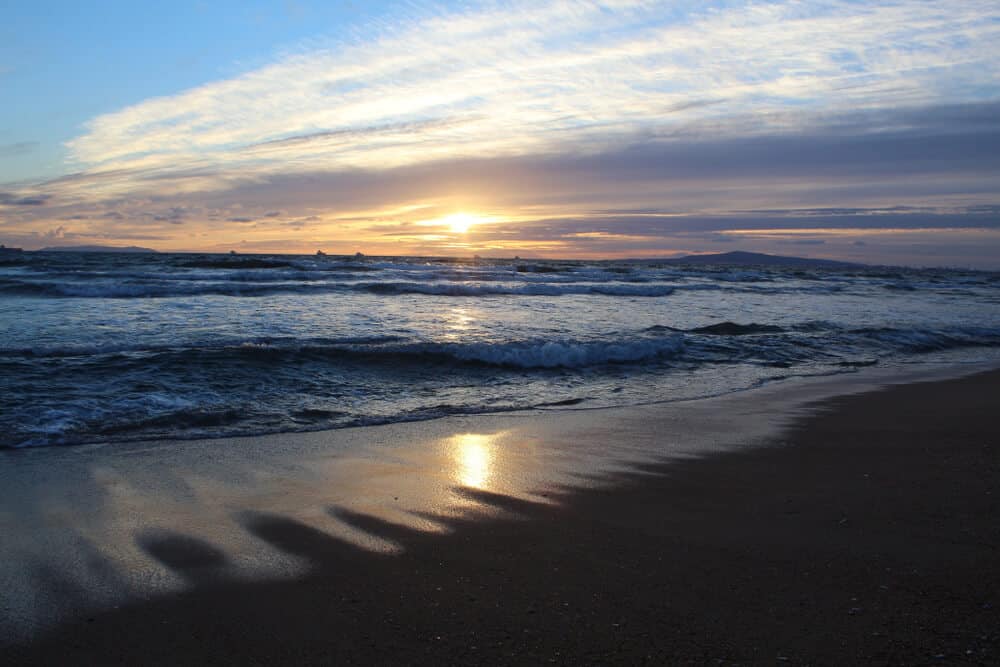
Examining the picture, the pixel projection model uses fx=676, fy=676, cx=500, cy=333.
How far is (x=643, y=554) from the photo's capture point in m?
3.28

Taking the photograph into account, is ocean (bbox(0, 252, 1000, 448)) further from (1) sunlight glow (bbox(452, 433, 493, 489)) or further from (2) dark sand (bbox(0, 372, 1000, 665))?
(2) dark sand (bbox(0, 372, 1000, 665))

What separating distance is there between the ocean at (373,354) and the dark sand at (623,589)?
3.07 m

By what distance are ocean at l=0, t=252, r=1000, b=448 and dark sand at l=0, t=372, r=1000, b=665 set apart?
10.1 ft

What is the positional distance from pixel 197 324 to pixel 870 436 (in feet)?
38.0

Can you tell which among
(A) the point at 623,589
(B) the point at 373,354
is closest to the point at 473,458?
(A) the point at 623,589

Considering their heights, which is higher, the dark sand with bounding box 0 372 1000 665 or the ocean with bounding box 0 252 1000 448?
the ocean with bounding box 0 252 1000 448

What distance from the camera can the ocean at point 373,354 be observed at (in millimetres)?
6625

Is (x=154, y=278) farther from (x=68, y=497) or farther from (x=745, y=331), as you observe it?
(x=68, y=497)

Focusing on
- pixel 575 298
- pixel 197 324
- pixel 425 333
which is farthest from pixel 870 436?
pixel 575 298

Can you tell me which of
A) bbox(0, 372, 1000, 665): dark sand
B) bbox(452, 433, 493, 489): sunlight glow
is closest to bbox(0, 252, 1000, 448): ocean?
bbox(452, 433, 493, 489): sunlight glow

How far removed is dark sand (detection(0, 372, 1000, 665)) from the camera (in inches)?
95.7

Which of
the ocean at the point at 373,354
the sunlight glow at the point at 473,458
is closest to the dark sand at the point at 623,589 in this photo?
the sunlight glow at the point at 473,458

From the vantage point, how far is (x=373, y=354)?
9.70 meters

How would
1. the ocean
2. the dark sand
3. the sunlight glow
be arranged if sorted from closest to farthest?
the dark sand, the sunlight glow, the ocean
